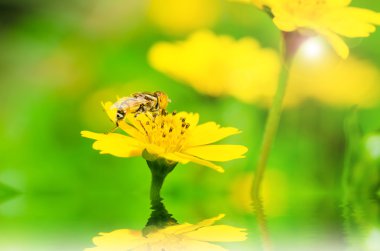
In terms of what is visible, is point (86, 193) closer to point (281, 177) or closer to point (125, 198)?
point (125, 198)

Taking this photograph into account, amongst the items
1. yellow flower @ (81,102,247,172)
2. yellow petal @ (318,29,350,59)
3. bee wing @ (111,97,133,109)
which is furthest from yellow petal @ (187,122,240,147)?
yellow petal @ (318,29,350,59)

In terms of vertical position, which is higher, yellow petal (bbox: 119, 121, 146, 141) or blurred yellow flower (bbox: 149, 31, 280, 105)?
blurred yellow flower (bbox: 149, 31, 280, 105)

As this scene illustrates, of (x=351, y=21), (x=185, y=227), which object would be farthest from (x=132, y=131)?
(x=351, y=21)

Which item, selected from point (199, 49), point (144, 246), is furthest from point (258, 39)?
point (144, 246)

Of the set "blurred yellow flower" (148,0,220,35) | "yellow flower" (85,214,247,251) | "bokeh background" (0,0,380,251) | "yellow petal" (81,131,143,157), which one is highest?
"blurred yellow flower" (148,0,220,35)

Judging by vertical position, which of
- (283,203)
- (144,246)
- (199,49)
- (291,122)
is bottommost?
(144,246)

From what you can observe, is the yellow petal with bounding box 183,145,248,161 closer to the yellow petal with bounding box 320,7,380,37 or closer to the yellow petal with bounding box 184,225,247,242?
the yellow petal with bounding box 184,225,247,242
